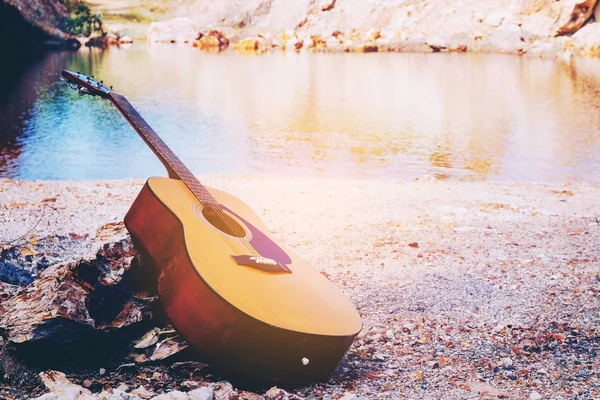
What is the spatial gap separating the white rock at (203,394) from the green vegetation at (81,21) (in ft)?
235

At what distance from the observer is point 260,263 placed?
311 cm

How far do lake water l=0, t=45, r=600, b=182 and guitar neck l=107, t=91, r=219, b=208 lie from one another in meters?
8.31

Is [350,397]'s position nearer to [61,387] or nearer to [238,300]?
[238,300]

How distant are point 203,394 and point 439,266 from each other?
3.08 meters

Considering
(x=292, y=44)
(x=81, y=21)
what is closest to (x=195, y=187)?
(x=292, y=44)

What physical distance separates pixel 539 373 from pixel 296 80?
99.9ft

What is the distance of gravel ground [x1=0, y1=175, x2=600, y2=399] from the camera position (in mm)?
3322

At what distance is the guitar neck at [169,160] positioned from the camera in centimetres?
366

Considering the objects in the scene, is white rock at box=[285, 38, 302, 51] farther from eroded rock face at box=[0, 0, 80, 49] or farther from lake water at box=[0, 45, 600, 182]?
lake water at box=[0, 45, 600, 182]

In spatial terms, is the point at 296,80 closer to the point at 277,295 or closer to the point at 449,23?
the point at 277,295

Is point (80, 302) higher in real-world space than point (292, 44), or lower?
lower

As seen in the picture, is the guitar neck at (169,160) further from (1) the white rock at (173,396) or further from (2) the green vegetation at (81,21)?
(2) the green vegetation at (81,21)

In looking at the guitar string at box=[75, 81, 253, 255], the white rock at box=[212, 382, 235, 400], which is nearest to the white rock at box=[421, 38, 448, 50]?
the guitar string at box=[75, 81, 253, 255]

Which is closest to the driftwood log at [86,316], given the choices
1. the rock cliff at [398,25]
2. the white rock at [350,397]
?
the white rock at [350,397]
